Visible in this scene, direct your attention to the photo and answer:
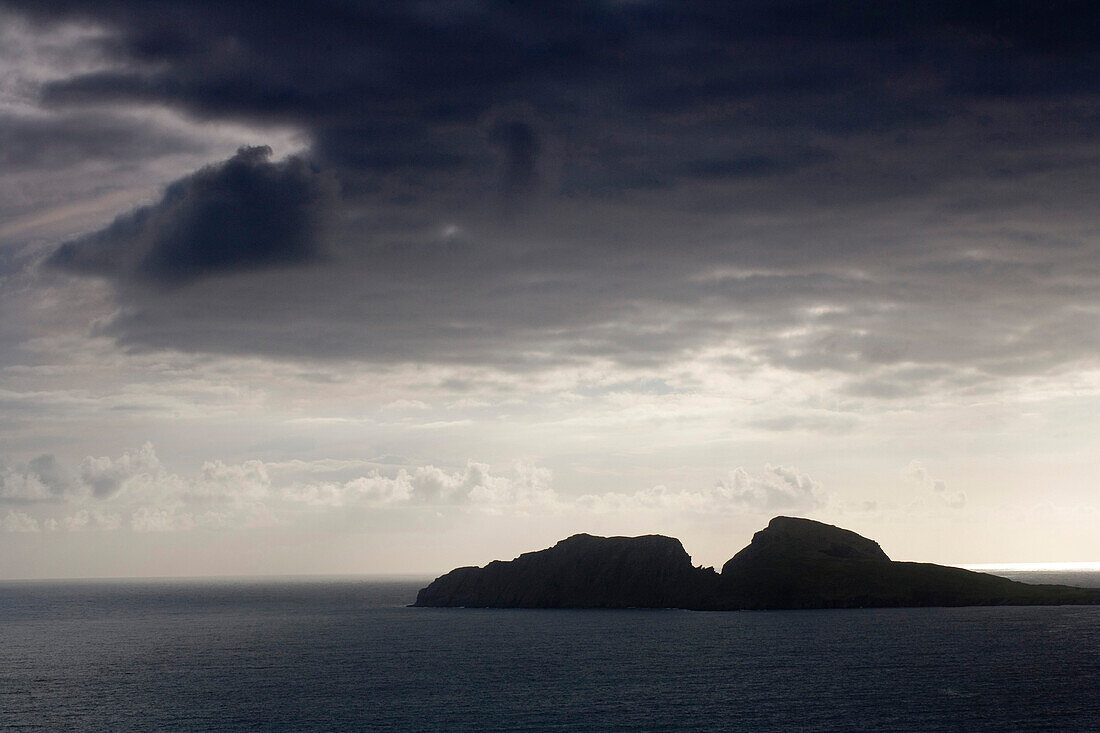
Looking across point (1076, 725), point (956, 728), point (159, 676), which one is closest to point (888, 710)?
point (956, 728)

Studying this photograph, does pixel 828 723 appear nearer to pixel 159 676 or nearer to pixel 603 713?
pixel 603 713

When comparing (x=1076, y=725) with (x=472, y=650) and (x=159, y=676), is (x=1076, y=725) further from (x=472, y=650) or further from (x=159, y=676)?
(x=159, y=676)

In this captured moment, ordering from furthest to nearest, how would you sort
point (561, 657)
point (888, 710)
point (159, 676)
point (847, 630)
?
point (847, 630) → point (561, 657) → point (159, 676) → point (888, 710)

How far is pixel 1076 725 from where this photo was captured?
100 metres

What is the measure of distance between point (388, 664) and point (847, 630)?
92.6 meters

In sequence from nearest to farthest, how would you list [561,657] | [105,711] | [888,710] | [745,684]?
[888,710] < [105,711] < [745,684] < [561,657]

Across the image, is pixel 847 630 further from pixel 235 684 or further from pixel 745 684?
pixel 235 684

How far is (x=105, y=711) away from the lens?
118312mm

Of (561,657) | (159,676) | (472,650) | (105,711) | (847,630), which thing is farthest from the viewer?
(847,630)

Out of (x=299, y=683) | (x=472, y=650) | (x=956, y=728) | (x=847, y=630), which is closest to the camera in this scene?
(x=956, y=728)

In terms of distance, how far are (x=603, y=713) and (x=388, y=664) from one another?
56075 millimetres

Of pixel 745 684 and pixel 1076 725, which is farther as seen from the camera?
pixel 745 684

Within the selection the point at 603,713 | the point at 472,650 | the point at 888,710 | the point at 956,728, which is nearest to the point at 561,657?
the point at 472,650

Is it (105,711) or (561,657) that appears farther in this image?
(561,657)
